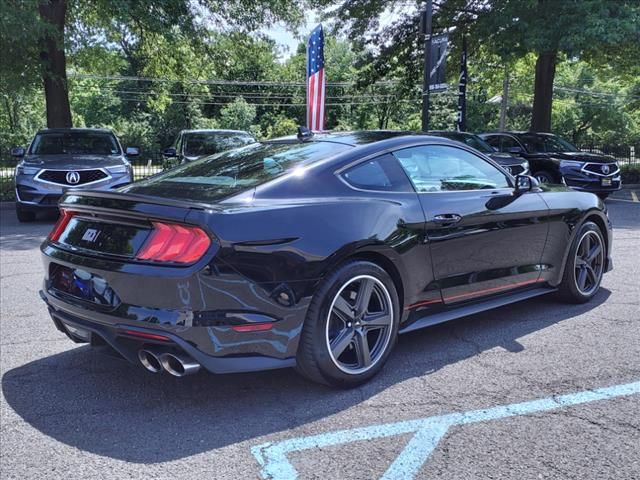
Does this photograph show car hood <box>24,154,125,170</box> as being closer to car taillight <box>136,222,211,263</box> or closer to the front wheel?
car taillight <box>136,222,211,263</box>

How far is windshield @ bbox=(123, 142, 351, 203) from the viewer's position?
3.44 m

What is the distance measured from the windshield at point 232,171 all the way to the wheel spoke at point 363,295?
82cm

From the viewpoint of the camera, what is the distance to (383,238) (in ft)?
11.7

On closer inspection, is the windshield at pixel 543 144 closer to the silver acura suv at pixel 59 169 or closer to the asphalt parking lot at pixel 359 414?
the silver acura suv at pixel 59 169

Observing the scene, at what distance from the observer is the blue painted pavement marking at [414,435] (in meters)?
2.68

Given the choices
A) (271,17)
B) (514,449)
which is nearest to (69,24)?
(271,17)

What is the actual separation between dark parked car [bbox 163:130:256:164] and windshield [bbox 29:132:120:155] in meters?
1.23

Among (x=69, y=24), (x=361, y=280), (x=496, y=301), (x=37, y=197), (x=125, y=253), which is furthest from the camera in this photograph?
(x=69, y=24)

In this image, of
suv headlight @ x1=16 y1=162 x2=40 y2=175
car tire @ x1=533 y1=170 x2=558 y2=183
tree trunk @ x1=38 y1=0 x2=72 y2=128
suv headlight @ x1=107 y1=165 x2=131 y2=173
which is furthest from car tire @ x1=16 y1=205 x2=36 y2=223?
car tire @ x1=533 y1=170 x2=558 y2=183

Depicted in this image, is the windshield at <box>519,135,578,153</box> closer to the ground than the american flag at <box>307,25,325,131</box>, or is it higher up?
closer to the ground

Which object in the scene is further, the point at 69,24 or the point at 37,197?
the point at 69,24

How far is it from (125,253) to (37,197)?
820 centimetres

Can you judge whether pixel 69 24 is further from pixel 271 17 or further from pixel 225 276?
pixel 225 276

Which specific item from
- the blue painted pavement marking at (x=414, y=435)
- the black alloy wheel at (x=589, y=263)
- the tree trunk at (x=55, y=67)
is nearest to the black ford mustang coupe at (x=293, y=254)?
the blue painted pavement marking at (x=414, y=435)
